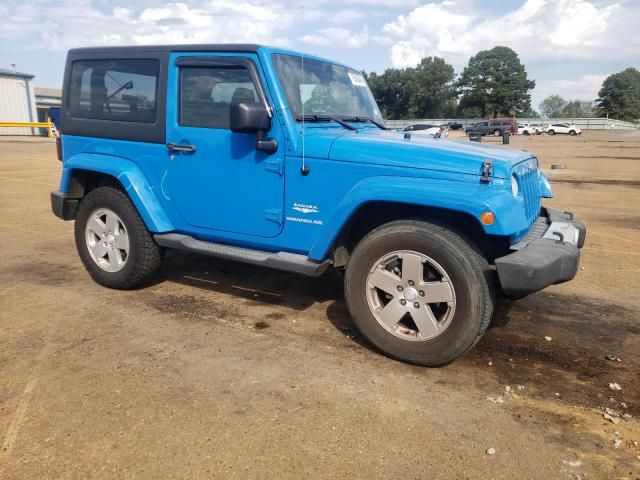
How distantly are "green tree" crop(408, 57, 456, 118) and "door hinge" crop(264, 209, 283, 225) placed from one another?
285 ft

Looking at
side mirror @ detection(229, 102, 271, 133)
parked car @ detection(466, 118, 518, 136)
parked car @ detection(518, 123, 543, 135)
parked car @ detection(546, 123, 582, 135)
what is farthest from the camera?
parked car @ detection(518, 123, 543, 135)

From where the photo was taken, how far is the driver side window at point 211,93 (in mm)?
3936

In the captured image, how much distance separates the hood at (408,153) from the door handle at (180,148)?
100cm

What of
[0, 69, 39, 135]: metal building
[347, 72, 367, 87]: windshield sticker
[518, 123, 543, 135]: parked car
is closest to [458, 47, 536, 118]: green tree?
[518, 123, 543, 135]: parked car

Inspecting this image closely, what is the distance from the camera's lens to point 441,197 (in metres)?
3.19

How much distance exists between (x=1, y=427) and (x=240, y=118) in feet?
7.49

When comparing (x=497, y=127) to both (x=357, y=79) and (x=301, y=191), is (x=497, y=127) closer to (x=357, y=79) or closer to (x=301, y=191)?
(x=357, y=79)

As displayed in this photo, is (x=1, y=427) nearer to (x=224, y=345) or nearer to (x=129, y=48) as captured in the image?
(x=224, y=345)

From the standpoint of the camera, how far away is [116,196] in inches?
181

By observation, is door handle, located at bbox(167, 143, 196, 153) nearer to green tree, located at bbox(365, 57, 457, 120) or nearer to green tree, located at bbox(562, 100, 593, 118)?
green tree, located at bbox(365, 57, 457, 120)

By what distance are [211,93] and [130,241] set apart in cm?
152

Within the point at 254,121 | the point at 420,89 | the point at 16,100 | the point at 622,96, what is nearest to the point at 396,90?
the point at 420,89

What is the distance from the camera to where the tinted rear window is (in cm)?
437

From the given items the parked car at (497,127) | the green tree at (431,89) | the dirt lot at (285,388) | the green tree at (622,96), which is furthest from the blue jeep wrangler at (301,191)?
the green tree at (622,96)
